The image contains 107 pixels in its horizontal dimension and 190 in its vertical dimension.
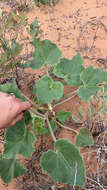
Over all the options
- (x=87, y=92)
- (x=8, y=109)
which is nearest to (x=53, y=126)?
(x=87, y=92)

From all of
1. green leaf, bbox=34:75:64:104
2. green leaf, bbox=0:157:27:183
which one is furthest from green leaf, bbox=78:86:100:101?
green leaf, bbox=0:157:27:183

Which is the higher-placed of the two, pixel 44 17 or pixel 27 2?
pixel 27 2

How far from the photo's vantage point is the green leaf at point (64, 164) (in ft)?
3.89

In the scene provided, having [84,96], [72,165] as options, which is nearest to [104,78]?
[84,96]

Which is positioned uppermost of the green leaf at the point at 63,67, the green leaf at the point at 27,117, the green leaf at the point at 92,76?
the green leaf at the point at 63,67

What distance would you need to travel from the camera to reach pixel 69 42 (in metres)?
2.13

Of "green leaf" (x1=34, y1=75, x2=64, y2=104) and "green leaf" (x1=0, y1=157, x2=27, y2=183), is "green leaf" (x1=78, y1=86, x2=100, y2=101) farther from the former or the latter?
"green leaf" (x1=0, y1=157, x2=27, y2=183)

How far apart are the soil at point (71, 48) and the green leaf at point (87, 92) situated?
0.22m

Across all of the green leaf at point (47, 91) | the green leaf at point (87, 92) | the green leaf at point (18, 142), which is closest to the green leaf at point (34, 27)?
the green leaf at point (47, 91)

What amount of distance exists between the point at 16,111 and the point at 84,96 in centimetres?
43

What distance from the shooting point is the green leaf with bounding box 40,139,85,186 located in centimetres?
118

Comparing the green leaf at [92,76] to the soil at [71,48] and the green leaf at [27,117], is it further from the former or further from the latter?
the green leaf at [27,117]

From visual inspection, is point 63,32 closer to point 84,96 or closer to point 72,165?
point 84,96

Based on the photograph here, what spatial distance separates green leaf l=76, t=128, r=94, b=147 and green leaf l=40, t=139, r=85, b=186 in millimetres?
141
